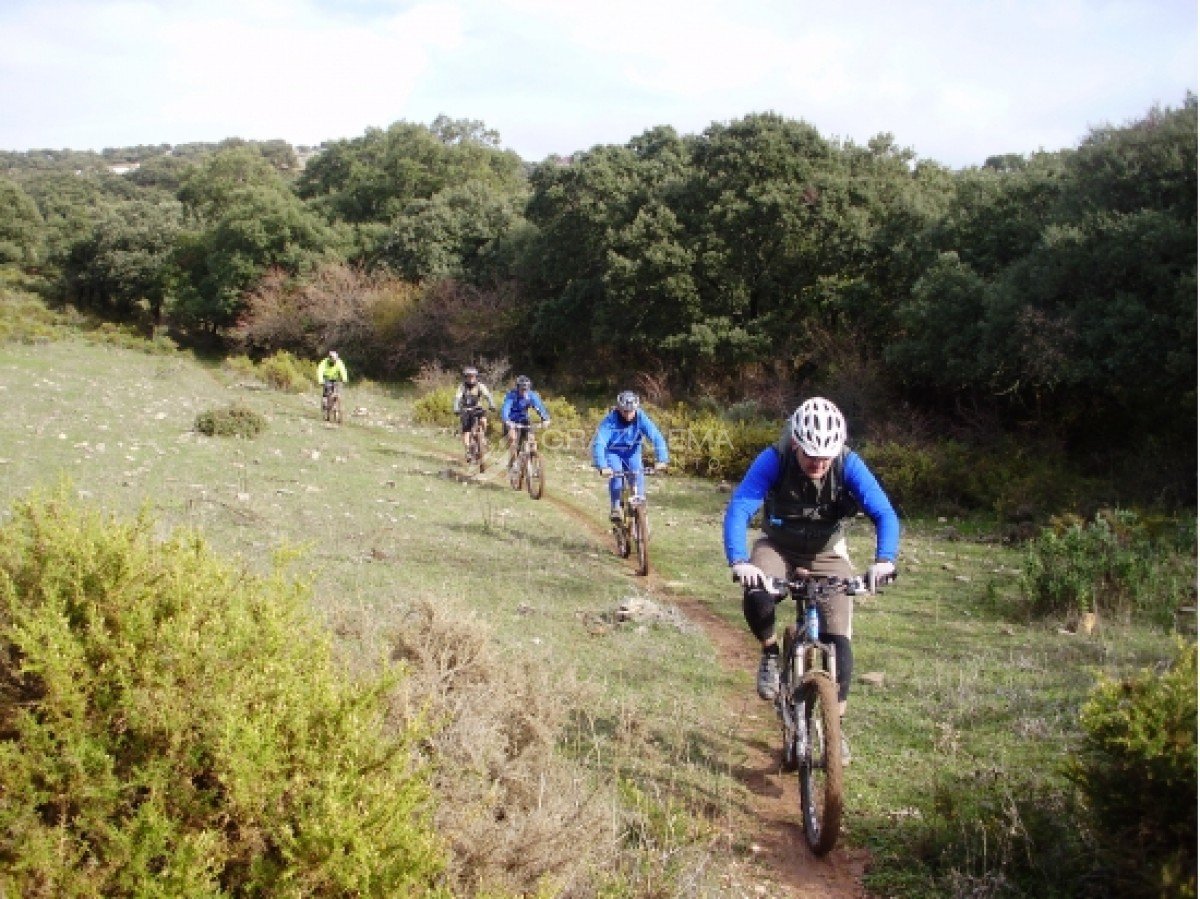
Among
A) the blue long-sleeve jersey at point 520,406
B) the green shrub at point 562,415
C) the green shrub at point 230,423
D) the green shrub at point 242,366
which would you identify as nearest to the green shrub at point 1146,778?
the blue long-sleeve jersey at point 520,406

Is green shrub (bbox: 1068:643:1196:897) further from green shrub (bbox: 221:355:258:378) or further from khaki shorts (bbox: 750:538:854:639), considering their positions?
green shrub (bbox: 221:355:258:378)

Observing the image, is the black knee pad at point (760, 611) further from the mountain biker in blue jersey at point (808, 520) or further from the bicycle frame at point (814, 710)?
the bicycle frame at point (814, 710)

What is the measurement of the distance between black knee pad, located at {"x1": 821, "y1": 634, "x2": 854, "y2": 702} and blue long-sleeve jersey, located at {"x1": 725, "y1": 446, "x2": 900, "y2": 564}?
0.51 m

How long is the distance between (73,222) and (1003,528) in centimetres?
6059

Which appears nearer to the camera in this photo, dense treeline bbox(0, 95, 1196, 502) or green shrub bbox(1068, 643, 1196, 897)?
green shrub bbox(1068, 643, 1196, 897)

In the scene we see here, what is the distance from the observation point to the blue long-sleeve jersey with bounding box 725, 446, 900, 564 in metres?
5.22

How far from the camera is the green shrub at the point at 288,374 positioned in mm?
33594

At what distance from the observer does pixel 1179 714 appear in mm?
3289

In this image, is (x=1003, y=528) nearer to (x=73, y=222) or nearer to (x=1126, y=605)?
(x=1126, y=605)

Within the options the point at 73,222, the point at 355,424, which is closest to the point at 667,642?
the point at 355,424

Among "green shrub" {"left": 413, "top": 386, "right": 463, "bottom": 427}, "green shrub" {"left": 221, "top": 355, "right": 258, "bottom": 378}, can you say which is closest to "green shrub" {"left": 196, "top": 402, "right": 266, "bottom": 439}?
"green shrub" {"left": 413, "top": 386, "right": 463, "bottom": 427}

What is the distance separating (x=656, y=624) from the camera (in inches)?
335

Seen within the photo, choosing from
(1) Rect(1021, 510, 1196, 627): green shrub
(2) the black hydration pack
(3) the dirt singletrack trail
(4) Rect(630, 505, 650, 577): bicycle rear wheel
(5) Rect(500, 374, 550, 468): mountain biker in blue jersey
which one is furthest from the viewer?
(5) Rect(500, 374, 550, 468): mountain biker in blue jersey

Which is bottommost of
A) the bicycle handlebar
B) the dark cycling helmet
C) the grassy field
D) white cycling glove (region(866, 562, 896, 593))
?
the grassy field
